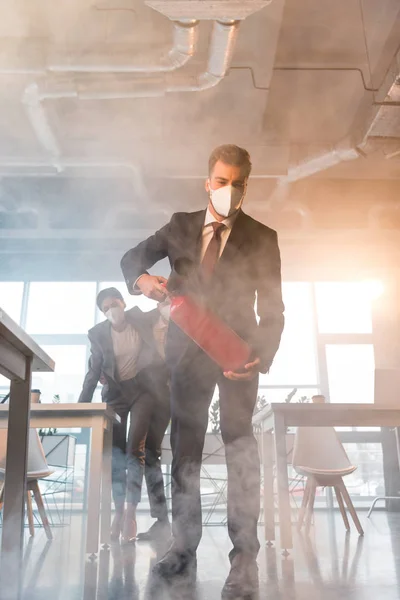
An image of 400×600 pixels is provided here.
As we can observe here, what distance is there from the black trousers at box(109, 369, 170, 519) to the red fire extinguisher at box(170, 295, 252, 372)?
1.23m

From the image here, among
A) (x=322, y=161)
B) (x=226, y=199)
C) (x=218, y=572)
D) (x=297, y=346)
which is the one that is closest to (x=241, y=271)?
(x=226, y=199)

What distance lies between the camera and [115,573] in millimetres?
1609

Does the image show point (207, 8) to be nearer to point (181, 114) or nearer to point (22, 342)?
point (181, 114)

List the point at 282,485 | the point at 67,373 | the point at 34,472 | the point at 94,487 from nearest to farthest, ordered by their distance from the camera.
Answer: the point at 94,487, the point at 282,485, the point at 34,472, the point at 67,373

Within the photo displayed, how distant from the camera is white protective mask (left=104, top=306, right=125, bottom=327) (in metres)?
2.55

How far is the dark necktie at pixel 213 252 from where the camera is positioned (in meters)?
1.41

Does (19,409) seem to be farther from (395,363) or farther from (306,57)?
(395,363)

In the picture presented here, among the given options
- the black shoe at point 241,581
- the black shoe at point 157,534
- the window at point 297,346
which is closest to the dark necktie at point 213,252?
the black shoe at point 241,581

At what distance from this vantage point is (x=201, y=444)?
4.69 feet

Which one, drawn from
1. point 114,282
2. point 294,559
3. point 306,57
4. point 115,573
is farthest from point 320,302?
point 115,573

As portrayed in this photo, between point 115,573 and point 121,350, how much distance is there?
1132mm

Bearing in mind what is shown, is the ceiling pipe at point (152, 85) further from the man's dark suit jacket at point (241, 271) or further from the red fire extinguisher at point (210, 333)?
the red fire extinguisher at point (210, 333)

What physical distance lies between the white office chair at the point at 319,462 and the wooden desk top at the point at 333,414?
0.80 metres

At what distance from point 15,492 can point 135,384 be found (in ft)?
4.13
